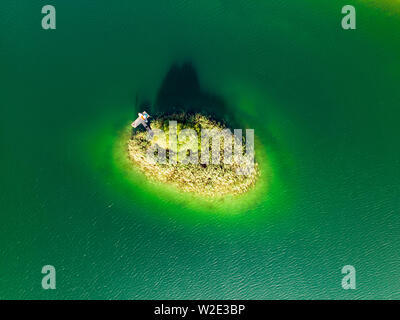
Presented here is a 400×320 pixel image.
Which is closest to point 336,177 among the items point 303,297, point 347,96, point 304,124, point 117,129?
point 304,124

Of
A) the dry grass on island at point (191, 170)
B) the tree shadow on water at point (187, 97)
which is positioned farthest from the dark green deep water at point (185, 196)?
the dry grass on island at point (191, 170)

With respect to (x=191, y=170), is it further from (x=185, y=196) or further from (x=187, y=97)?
(x=187, y=97)

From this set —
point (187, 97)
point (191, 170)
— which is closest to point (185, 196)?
point (191, 170)

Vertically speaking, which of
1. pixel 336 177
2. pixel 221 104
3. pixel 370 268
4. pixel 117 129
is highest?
pixel 221 104

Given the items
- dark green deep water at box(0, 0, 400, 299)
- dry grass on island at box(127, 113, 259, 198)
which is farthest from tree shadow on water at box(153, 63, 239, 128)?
dry grass on island at box(127, 113, 259, 198)

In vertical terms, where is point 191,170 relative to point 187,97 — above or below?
below

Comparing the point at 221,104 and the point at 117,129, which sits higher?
the point at 221,104

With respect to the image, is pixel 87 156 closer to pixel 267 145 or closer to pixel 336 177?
pixel 267 145
